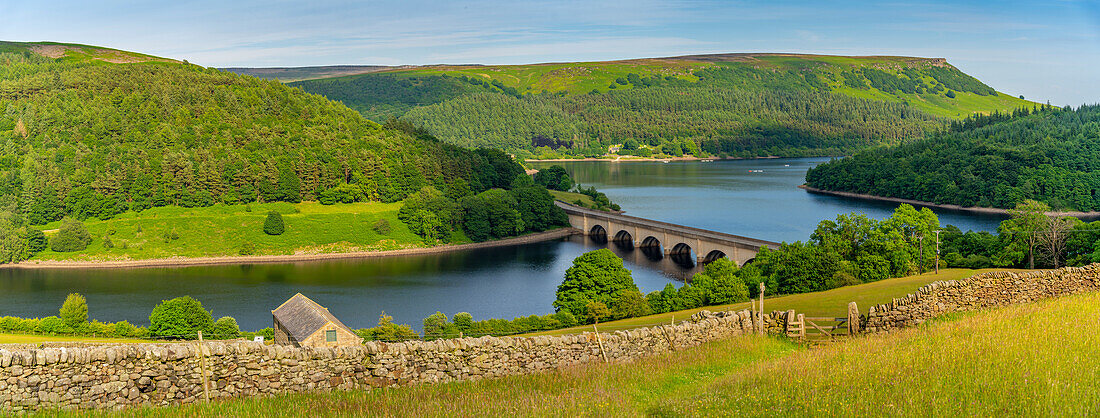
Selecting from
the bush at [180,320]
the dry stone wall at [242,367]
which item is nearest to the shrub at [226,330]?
the bush at [180,320]

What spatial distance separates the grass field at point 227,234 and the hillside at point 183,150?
6.29 feet

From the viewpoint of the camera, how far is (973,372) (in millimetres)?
12859

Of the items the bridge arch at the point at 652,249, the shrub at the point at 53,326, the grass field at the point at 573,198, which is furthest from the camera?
the grass field at the point at 573,198

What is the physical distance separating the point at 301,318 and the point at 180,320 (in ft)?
65.7

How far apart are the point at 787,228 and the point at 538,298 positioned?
46887 millimetres

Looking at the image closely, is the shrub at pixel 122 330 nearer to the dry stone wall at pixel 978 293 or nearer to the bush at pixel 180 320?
the bush at pixel 180 320

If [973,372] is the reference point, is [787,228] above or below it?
below

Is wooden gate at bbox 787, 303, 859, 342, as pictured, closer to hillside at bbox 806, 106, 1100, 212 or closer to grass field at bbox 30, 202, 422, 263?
grass field at bbox 30, 202, 422, 263

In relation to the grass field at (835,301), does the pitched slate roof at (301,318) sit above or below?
above

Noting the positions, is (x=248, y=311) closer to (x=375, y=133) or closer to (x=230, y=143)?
(x=230, y=143)

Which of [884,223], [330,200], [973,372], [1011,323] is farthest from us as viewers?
[330,200]

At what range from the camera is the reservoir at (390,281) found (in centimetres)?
6819

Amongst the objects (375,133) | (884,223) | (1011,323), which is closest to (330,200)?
(375,133)

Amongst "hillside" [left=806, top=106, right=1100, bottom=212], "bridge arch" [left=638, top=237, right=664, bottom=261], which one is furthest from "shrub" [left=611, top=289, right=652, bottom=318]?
"hillside" [left=806, top=106, right=1100, bottom=212]
